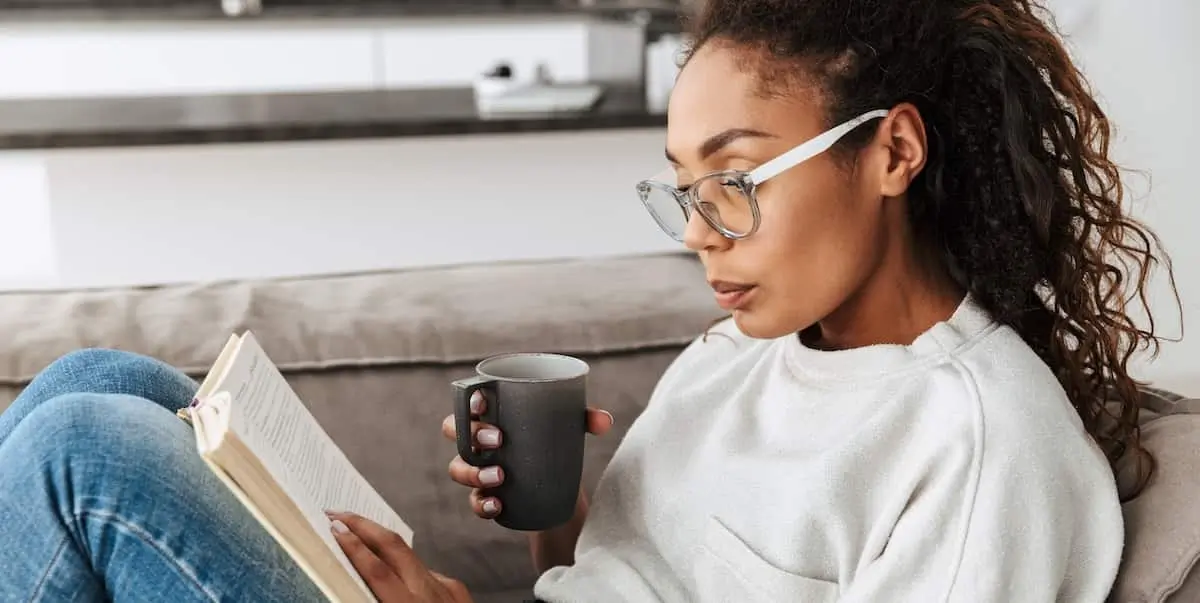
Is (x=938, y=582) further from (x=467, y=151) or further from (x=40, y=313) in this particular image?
(x=467, y=151)

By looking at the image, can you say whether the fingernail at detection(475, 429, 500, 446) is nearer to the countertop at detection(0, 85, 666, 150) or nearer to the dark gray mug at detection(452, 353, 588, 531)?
the dark gray mug at detection(452, 353, 588, 531)

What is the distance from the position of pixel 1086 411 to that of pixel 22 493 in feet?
2.90

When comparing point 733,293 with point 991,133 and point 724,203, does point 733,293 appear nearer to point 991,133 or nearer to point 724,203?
point 724,203

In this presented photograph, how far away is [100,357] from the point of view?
1.22 m

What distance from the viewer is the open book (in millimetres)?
840

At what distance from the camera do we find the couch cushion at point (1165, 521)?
95 centimetres

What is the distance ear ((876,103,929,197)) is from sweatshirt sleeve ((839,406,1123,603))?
0.70 ft

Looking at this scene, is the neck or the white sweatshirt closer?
the white sweatshirt

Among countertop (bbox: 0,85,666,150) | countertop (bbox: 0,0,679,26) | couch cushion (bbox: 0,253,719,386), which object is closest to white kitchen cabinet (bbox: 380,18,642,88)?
countertop (bbox: 0,0,679,26)

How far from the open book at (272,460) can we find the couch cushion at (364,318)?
44 centimetres

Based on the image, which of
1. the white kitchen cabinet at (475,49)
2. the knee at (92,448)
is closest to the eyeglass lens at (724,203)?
the knee at (92,448)

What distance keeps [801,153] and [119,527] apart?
600mm

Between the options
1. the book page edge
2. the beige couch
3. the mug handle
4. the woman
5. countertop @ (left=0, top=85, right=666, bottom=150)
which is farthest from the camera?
countertop @ (left=0, top=85, right=666, bottom=150)

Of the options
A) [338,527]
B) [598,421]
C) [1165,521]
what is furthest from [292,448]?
[1165,521]
